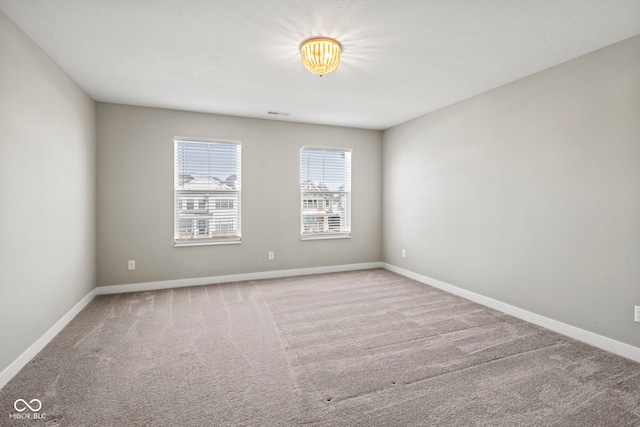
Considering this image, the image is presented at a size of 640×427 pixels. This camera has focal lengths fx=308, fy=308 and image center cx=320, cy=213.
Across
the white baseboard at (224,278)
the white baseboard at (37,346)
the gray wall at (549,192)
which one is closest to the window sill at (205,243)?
the white baseboard at (224,278)

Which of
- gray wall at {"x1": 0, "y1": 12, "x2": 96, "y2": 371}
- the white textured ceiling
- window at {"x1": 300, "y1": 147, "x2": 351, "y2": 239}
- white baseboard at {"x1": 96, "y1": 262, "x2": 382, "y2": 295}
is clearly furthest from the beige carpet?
the white textured ceiling

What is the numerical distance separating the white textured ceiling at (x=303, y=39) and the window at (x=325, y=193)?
61.4 inches

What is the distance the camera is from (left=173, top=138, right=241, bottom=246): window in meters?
4.45

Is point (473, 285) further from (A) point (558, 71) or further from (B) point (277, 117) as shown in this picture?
(B) point (277, 117)

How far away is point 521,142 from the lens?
3229 mm

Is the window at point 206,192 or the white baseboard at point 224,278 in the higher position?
the window at point 206,192

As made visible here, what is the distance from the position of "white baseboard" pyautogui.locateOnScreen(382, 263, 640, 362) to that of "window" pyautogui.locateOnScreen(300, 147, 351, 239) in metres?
1.83

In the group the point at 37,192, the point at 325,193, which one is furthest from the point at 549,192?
the point at 37,192

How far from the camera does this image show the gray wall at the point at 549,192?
2.47 metres

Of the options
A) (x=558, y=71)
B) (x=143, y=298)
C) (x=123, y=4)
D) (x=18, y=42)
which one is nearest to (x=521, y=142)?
(x=558, y=71)

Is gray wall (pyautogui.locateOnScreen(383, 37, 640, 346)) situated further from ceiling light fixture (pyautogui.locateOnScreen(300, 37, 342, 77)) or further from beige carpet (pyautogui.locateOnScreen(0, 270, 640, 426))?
ceiling light fixture (pyautogui.locateOnScreen(300, 37, 342, 77))

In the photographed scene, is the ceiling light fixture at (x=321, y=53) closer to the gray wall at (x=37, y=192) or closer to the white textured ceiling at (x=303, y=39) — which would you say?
the white textured ceiling at (x=303, y=39)

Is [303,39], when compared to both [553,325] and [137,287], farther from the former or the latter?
[137,287]

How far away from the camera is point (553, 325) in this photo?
9.63 ft
